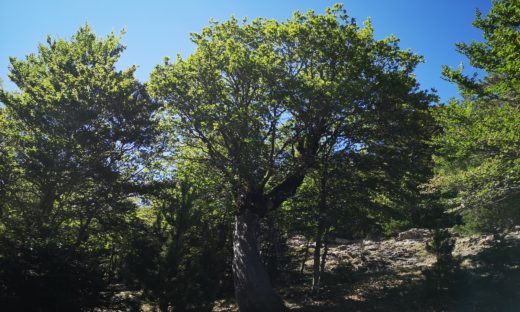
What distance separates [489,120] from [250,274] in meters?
9.12

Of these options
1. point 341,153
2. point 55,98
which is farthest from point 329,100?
point 55,98

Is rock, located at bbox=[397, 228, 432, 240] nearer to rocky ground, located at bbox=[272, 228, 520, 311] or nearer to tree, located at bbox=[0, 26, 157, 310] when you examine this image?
rocky ground, located at bbox=[272, 228, 520, 311]

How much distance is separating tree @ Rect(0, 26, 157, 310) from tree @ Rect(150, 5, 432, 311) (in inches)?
88.6

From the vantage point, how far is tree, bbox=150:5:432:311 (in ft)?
41.3

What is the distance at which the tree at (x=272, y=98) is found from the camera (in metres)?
12.6

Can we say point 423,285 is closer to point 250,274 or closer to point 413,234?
point 250,274

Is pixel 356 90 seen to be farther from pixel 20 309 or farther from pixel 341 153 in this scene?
pixel 20 309

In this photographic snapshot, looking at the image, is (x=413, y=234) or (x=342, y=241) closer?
(x=413, y=234)

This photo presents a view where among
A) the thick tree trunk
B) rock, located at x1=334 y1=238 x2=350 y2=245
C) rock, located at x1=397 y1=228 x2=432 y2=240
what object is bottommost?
the thick tree trunk

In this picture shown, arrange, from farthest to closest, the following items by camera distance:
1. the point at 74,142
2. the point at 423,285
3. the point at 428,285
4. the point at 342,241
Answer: the point at 342,241, the point at 74,142, the point at 423,285, the point at 428,285

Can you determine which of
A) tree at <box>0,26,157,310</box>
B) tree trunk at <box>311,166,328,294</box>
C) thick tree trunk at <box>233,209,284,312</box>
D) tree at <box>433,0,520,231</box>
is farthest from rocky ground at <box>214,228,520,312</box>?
tree at <box>0,26,157,310</box>

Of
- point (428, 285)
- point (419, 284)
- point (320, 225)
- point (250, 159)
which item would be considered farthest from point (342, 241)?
point (250, 159)

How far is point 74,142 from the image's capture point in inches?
536

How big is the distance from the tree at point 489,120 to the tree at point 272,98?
1.79 meters
